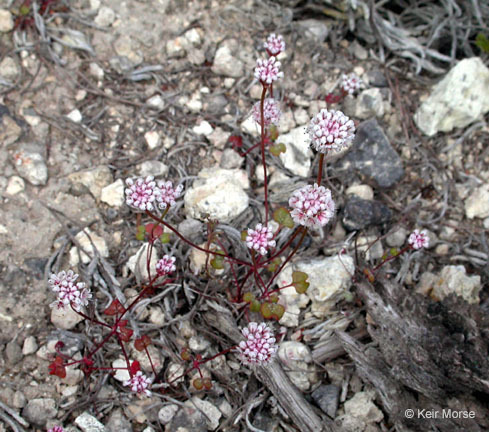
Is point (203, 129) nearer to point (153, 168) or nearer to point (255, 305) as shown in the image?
point (153, 168)

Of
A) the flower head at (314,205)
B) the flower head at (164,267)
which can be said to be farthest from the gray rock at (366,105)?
the flower head at (164,267)

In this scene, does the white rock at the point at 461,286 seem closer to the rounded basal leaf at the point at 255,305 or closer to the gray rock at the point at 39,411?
the rounded basal leaf at the point at 255,305

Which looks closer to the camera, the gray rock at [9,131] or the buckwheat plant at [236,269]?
the buckwheat plant at [236,269]

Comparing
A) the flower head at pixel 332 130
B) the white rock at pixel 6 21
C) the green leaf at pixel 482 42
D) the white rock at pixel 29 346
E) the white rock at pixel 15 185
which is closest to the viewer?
the flower head at pixel 332 130

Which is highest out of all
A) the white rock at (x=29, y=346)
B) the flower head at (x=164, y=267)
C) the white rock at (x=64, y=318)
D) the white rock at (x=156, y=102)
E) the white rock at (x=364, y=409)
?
the white rock at (x=156, y=102)

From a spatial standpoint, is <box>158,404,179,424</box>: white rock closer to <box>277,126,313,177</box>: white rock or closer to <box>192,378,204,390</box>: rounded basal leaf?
<box>192,378,204,390</box>: rounded basal leaf

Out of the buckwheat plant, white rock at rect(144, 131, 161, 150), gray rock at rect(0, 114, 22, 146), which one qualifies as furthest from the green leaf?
gray rock at rect(0, 114, 22, 146)

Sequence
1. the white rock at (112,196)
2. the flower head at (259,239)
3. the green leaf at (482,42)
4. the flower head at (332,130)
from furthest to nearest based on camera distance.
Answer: the green leaf at (482,42) < the white rock at (112,196) < the flower head at (259,239) < the flower head at (332,130)
